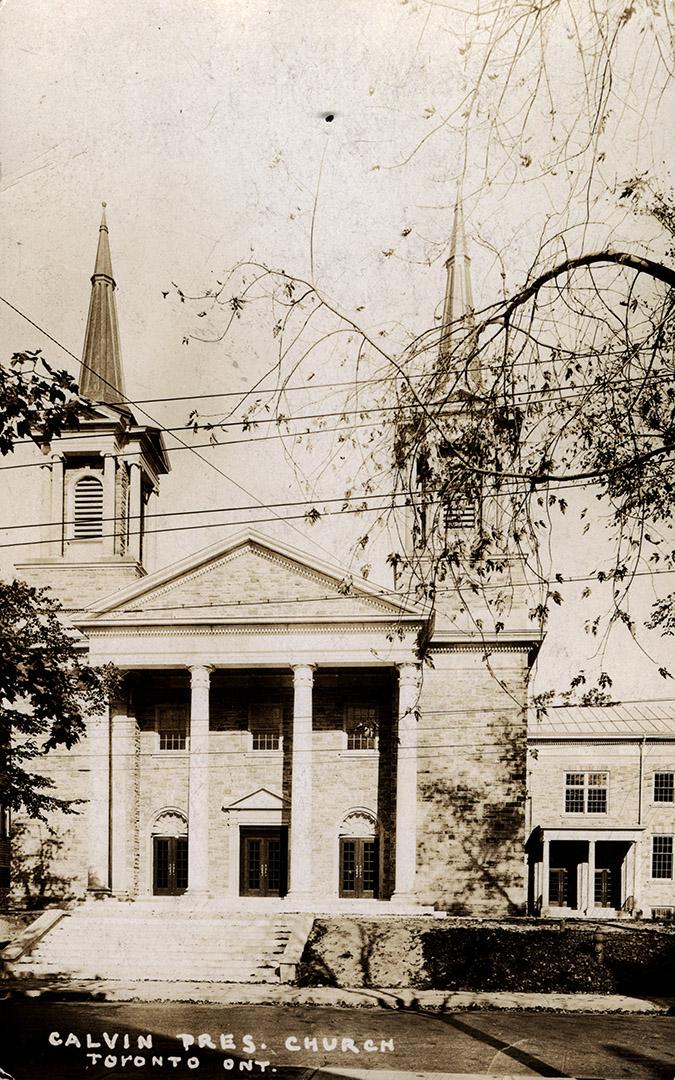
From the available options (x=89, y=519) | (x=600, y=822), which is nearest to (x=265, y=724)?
(x=89, y=519)

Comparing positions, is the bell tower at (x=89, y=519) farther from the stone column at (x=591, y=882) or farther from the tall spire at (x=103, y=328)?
the stone column at (x=591, y=882)

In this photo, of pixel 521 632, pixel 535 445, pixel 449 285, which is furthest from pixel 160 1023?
pixel 521 632

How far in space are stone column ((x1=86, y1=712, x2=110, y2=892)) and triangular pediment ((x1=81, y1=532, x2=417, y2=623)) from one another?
7.68ft

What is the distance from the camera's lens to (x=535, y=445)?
7906 mm

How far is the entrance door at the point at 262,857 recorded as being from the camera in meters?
22.7

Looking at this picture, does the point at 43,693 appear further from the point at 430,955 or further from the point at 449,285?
the point at 430,955

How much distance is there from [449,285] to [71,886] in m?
17.0

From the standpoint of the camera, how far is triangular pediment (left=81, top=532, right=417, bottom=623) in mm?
21266

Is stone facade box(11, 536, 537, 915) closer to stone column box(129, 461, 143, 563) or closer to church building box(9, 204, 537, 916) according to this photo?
church building box(9, 204, 537, 916)

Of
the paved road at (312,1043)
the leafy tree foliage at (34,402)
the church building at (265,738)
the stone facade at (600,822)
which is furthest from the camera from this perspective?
the stone facade at (600,822)

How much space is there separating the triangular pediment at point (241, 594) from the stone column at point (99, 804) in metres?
2.34

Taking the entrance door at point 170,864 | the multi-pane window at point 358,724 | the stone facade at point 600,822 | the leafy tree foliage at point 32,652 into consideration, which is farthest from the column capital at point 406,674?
the leafy tree foliage at point 32,652

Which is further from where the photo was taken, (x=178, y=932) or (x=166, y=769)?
(x=166, y=769)

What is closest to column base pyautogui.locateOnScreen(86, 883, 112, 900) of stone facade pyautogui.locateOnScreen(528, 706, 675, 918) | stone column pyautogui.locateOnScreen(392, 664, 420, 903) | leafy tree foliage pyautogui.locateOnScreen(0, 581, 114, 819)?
stone column pyautogui.locateOnScreen(392, 664, 420, 903)
